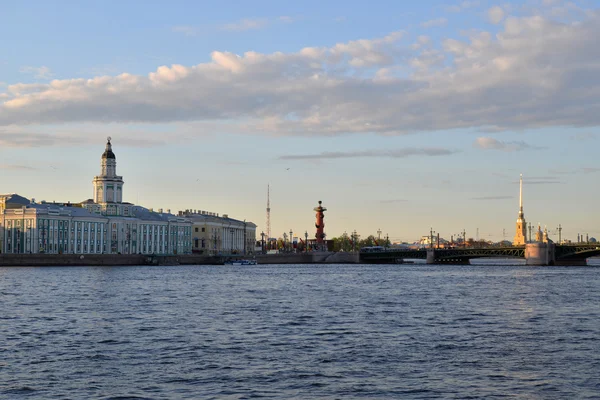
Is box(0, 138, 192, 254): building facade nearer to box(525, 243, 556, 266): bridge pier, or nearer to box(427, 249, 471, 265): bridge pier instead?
box(427, 249, 471, 265): bridge pier

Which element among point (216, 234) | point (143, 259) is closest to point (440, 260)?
point (216, 234)

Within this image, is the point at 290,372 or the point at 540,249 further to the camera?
the point at 540,249

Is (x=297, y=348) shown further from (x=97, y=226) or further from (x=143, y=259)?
(x=97, y=226)

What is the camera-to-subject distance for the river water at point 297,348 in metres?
21.2

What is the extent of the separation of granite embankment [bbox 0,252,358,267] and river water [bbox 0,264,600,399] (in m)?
62.4

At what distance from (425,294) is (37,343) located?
3186 centimetres

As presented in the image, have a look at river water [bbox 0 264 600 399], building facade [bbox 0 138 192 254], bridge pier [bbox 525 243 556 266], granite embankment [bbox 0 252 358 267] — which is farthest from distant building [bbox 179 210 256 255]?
river water [bbox 0 264 600 399]

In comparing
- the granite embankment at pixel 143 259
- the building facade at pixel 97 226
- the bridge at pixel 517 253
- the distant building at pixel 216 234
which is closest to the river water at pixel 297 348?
the granite embankment at pixel 143 259

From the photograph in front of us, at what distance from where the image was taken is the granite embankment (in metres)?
109

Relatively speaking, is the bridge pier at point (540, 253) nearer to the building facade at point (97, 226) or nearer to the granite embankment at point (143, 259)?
the granite embankment at point (143, 259)

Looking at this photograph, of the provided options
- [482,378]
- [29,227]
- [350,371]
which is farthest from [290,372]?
[29,227]

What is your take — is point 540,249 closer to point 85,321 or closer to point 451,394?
point 85,321

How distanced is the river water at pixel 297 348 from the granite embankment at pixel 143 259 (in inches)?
2456

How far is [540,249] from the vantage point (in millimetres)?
133000
